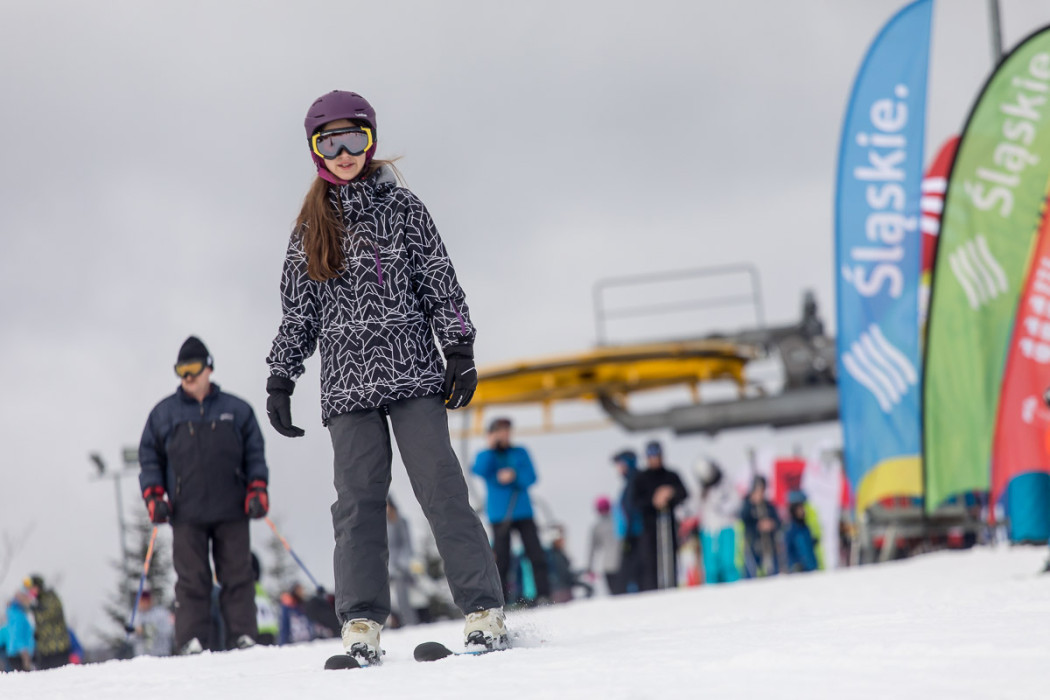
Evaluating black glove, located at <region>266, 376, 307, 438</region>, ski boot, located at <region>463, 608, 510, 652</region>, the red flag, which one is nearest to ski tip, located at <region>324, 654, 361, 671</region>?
ski boot, located at <region>463, 608, 510, 652</region>

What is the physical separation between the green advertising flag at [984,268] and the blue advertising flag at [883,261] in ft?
0.87

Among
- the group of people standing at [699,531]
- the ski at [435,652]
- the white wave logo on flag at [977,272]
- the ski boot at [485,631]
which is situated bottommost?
the group of people standing at [699,531]

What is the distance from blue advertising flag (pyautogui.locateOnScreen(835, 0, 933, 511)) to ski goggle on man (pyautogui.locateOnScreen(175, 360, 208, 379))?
6.64 metres

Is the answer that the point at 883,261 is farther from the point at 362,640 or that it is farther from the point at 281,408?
the point at 362,640

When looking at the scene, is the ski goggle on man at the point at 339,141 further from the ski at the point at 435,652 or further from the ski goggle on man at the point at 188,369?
the ski goggle on man at the point at 188,369

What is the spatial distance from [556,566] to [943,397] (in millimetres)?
6084

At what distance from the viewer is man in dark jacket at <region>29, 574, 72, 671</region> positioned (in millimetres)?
12625

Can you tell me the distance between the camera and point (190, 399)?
22.2 ft

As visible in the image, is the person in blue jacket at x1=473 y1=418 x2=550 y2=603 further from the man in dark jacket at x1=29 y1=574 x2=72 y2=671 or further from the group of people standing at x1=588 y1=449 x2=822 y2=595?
the man in dark jacket at x1=29 y1=574 x2=72 y2=671

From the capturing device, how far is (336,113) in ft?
13.6

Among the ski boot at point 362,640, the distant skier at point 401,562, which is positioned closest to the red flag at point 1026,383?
the distant skier at point 401,562

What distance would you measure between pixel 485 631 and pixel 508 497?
19.5ft

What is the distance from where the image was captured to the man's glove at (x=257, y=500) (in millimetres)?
6582

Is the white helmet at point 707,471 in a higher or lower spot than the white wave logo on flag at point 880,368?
lower
